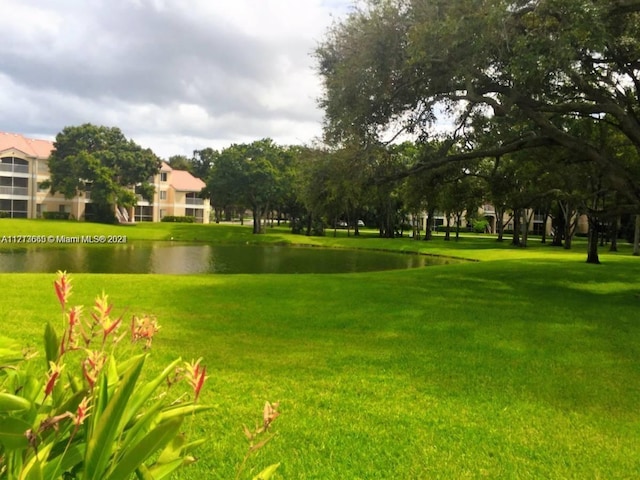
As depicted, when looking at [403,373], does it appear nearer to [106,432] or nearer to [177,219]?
[106,432]

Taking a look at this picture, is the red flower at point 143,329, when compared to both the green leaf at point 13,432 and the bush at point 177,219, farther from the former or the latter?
the bush at point 177,219

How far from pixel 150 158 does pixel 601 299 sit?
55.3 metres

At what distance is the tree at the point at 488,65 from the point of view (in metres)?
10.3

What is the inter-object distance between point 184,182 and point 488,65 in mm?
67110

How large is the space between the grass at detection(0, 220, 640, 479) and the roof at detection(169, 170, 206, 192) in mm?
61376

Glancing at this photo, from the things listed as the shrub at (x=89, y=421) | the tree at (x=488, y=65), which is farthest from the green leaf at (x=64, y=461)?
the tree at (x=488, y=65)

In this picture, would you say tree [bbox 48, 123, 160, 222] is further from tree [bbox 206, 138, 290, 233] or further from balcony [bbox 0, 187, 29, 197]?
tree [bbox 206, 138, 290, 233]

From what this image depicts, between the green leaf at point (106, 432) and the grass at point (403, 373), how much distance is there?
196 cm

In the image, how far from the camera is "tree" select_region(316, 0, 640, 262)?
1027cm

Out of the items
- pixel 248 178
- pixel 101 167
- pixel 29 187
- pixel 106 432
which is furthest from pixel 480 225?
pixel 106 432

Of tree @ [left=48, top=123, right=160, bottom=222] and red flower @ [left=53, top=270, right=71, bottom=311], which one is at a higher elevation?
tree @ [left=48, top=123, right=160, bottom=222]

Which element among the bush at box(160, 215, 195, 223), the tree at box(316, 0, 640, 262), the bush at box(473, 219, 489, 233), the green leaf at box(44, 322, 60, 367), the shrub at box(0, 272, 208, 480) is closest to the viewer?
the shrub at box(0, 272, 208, 480)

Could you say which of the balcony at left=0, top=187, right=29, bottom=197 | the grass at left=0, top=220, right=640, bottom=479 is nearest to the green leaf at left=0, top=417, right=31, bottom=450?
the grass at left=0, top=220, right=640, bottom=479

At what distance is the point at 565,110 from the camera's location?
12.2m
